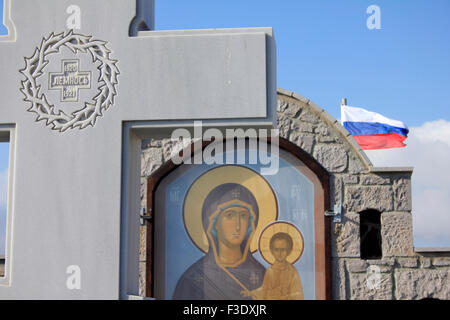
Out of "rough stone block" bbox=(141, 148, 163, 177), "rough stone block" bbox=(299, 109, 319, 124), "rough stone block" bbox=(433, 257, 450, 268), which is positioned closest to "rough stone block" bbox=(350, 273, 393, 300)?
"rough stone block" bbox=(433, 257, 450, 268)

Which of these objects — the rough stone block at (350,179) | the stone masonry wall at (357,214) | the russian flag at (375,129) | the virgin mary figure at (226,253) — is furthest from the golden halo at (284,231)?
the russian flag at (375,129)

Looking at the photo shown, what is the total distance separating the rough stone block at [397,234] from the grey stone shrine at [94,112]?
176 inches

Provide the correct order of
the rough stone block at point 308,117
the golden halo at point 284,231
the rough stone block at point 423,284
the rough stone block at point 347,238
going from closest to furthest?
the rough stone block at point 423,284 → the rough stone block at point 347,238 → the golden halo at point 284,231 → the rough stone block at point 308,117

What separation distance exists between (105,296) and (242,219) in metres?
4.42

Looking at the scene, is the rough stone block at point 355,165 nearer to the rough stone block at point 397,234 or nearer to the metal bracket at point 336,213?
the metal bracket at point 336,213

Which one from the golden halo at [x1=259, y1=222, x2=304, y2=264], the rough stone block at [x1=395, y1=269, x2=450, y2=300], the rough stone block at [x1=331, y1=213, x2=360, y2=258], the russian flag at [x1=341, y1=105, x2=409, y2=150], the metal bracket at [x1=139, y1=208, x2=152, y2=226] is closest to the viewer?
the rough stone block at [x1=395, y1=269, x2=450, y2=300]

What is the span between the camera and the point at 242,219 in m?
7.70

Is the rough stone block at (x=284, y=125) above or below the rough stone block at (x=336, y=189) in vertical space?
above

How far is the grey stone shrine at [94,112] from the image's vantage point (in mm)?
3420

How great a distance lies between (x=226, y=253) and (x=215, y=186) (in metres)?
0.91

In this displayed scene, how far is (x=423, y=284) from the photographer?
739 cm

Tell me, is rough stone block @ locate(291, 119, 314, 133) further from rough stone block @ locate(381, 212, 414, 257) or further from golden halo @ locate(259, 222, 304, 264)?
rough stone block @ locate(381, 212, 414, 257)

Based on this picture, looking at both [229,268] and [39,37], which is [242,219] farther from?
[39,37]

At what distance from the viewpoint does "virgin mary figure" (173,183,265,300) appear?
25.0ft
